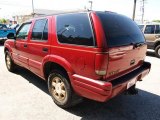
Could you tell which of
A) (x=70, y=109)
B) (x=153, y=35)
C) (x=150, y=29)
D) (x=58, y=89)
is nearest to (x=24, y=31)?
(x=58, y=89)

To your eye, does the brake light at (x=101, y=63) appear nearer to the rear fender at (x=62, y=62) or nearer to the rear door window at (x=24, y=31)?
the rear fender at (x=62, y=62)

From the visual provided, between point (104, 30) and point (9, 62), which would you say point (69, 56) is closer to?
point (104, 30)

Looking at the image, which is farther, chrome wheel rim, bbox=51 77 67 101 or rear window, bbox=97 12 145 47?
chrome wheel rim, bbox=51 77 67 101

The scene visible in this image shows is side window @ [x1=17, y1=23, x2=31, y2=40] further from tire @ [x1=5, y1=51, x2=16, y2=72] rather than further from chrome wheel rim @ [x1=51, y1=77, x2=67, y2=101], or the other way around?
chrome wheel rim @ [x1=51, y1=77, x2=67, y2=101]

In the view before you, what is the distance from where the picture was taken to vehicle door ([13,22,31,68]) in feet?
16.4

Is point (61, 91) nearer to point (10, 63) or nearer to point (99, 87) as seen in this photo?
point (99, 87)

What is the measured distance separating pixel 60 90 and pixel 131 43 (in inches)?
64.9

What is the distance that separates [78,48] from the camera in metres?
3.22

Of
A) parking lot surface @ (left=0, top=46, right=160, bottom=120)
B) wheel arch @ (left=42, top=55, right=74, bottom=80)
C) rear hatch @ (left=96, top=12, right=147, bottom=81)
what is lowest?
parking lot surface @ (left=0, top=46, right=160, bottom=120)

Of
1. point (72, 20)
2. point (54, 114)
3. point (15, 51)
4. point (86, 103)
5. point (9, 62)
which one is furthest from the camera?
point (9, 62)

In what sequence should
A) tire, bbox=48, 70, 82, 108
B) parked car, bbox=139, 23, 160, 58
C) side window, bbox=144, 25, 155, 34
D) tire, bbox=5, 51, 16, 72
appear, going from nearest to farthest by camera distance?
tire, bbox=48, 70, 82, 108 < tire, bbox=5, 51, 16, 72 < parked car, bbox=139, 23, 160, 58 < side window, bbox=144, 25, 155, 34

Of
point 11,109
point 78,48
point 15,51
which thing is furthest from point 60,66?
point 15,51

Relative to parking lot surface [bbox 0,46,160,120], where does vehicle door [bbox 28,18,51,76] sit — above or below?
above

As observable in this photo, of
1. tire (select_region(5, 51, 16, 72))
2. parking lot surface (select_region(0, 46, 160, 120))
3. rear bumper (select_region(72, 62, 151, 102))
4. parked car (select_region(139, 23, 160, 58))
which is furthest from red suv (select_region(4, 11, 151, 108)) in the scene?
parked car (select_region(139, 23, 160, 58))
